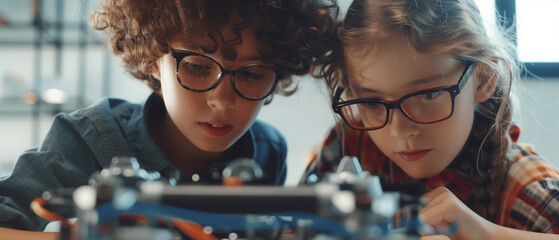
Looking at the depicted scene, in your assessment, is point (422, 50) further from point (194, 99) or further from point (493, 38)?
point (194, 99)

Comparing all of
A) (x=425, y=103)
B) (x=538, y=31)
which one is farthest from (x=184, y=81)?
(x=538, y=31)

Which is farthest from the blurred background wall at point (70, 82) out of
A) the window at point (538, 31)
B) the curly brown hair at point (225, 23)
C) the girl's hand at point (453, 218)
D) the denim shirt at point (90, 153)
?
the girl's hand at point (453, 218)

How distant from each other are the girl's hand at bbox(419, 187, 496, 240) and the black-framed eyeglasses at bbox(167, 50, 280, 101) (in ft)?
1.11

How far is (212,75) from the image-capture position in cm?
77

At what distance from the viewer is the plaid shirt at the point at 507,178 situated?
74 centimetres

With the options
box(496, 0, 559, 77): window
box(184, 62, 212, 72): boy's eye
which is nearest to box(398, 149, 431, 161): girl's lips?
box(184, 62, 212, 72): boy's eye

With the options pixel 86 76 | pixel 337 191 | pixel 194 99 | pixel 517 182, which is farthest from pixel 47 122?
pixel 337 191

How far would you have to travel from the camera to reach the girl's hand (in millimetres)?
563

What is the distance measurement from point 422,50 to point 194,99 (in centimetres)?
37

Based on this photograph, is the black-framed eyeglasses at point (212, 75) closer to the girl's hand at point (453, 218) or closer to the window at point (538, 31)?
the girl's hand at point (453, 218)

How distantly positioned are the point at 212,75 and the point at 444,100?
1.19 feet

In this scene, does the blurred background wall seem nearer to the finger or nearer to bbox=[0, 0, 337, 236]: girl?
bbox=[0, 0, 337, 236]: girl

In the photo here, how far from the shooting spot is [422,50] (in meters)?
0.72

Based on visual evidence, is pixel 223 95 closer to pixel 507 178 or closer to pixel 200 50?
pixel 200 50
